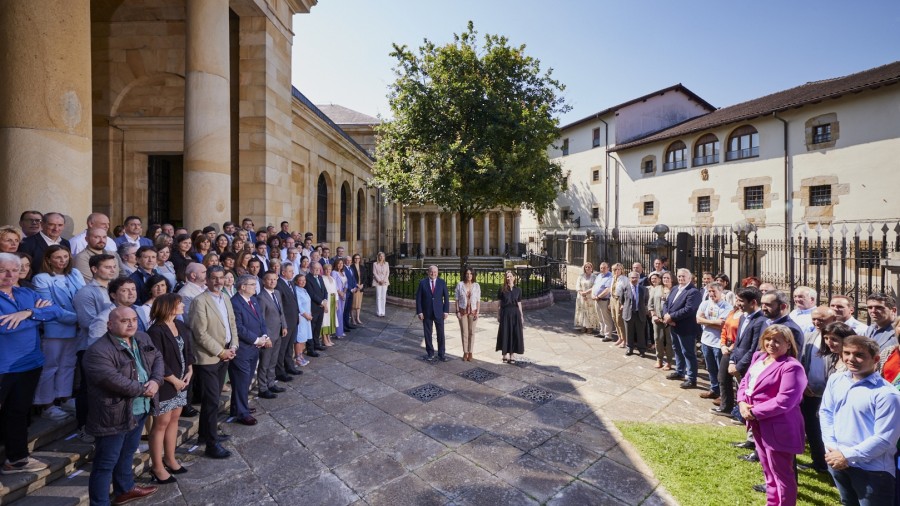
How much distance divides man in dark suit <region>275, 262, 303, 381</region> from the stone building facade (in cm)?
248

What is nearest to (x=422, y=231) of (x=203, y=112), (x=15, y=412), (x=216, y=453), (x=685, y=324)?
(x=203, y=112)

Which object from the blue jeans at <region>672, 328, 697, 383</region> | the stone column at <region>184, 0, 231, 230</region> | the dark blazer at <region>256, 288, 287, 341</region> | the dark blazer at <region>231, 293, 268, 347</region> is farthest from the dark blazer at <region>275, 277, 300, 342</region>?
the blue jeans at <region>672, 328, 697, 383</region>

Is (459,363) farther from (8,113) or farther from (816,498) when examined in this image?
(8,113)

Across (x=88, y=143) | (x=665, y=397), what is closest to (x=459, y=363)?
(x=665, y=397)

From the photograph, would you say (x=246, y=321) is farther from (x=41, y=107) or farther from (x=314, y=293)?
(x=41, y=107)

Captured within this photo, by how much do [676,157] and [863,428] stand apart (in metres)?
26.7

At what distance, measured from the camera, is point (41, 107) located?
4.89 meters

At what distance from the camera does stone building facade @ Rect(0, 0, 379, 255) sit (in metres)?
4.86

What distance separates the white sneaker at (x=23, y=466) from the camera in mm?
3230

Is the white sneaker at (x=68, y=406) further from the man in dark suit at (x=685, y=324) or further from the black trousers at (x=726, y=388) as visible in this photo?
the man in dark suit at (x=685, y=324)

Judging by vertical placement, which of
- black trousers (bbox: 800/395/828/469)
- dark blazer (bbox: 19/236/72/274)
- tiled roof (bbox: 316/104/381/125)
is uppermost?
tiled roof (bbox: 316/104/381/125)

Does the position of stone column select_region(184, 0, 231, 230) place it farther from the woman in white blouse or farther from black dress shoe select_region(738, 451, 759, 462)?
black dress shoe select_region(738, 451, 759, 462)

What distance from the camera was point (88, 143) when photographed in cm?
534

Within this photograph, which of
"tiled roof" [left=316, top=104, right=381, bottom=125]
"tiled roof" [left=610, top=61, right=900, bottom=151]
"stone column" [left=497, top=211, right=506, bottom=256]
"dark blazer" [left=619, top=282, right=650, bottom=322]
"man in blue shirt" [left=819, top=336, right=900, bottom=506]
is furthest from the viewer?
"stone column" [left=497, top=211, right=506, bottom=256]
